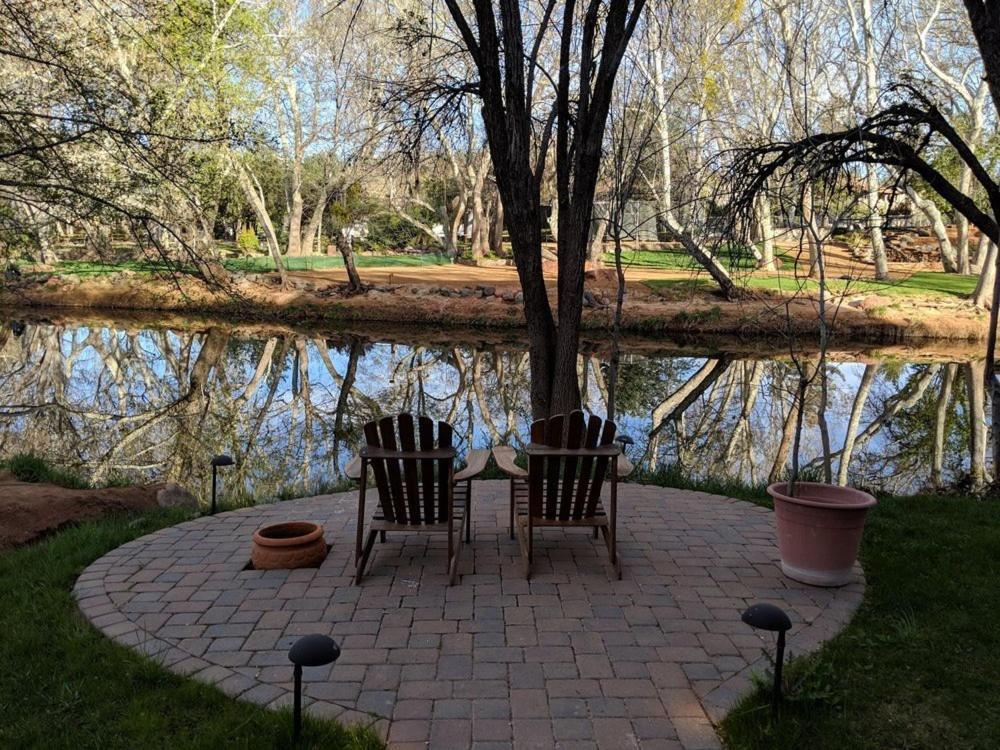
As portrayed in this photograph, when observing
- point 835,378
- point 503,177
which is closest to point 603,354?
point 835,378

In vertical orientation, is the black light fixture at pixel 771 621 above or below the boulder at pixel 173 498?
above

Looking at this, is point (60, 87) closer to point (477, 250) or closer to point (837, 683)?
point (837, 683)

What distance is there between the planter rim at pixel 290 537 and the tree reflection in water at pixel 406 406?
1.90 meters

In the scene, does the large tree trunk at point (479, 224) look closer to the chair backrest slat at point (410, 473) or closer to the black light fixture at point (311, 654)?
the chair backrest slat at point (410, 473)

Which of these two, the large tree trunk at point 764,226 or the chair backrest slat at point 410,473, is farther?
the large tree trunk at point 764,226

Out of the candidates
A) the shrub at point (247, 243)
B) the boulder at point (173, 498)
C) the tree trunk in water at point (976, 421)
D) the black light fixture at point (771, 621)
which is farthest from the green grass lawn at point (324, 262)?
the black light fixture at point (771, 621)

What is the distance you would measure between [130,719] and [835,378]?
45.3 ft

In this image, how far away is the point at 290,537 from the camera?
14.0ft

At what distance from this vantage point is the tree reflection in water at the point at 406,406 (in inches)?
320

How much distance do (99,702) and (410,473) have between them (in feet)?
5.44

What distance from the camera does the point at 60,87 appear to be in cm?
693

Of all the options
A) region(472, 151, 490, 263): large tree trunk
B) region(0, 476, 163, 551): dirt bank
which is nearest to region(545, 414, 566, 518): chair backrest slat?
region(0, 476, 163, 551): dirt bank

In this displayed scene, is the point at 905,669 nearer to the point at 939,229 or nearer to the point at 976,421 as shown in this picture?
the point at 976,421

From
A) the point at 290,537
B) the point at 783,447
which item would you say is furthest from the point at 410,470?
the point at 783,447
